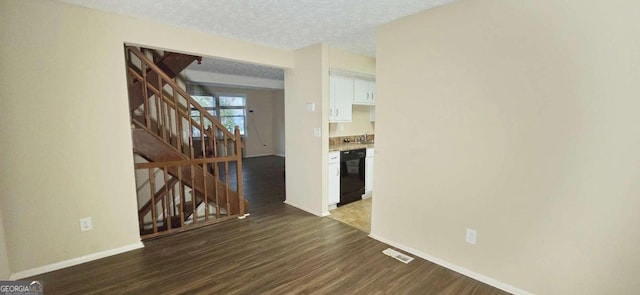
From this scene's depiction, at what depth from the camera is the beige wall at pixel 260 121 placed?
30.1ft

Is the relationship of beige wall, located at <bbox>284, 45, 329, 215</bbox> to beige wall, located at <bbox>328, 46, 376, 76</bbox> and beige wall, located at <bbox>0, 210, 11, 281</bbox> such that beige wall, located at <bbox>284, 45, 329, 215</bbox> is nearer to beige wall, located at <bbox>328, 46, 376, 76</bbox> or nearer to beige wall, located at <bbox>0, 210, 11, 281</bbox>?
beige wall, located at <bbox>328, 46, 376, 76</bbox>

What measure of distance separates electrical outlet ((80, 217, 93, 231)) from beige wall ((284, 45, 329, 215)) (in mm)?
2287

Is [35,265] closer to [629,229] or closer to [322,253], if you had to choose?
[322,253]

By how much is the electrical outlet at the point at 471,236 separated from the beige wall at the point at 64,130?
309 centimetres

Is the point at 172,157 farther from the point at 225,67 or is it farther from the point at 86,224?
the point at 225,67

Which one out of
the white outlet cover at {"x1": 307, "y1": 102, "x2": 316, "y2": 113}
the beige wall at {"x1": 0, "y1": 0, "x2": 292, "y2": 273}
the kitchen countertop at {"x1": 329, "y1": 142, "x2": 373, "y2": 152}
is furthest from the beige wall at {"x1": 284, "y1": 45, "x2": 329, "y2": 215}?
the beige wall at {"x1": 0, "y1": 0, "x2": 292, "y2": 273}

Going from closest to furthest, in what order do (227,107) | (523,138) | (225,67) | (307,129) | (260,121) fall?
(523,138) < (307,129) < (225,67) < (227,107) < (260,121)

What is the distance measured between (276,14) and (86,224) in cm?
253

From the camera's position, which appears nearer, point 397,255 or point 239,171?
point 397,255

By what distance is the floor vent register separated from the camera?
2.47m

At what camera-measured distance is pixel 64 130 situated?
227 cm

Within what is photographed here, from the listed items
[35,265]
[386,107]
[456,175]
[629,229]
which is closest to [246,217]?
[35,265]

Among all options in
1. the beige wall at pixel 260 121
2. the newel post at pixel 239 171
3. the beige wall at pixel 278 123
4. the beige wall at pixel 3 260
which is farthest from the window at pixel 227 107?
the beige wall at pixel 3 260

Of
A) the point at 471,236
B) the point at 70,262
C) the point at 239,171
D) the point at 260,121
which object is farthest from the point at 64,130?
the point at 260,121
